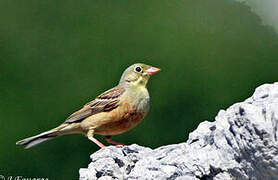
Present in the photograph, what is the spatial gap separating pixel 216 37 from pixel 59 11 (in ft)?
8.08

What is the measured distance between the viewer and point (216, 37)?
6.78 meters

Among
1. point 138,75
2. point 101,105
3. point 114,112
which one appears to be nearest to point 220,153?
point 114,112

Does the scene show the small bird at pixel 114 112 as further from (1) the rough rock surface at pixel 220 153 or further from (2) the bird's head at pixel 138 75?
(1) the rough rock surface at pixel 220 153

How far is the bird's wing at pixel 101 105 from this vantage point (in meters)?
5.89

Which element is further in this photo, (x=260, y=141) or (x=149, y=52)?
(x=149, y=52)

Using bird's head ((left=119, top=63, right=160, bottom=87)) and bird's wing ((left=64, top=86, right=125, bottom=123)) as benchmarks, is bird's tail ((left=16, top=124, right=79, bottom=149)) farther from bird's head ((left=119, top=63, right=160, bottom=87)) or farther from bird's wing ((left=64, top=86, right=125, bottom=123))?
bird's head ((left=119, top=63, right=160, bottom=87))

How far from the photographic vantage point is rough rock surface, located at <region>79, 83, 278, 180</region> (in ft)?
9.77

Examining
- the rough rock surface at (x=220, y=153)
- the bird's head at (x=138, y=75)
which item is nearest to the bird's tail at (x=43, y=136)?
the bird's head at (x=138, y=75)

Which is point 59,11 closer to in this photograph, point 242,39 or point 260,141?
point 242,39

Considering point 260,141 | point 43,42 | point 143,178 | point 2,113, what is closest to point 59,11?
point 43,42

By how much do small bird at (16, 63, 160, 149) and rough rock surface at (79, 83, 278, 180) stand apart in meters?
1.42

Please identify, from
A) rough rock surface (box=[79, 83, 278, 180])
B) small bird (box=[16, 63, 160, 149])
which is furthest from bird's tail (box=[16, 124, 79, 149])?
rough rock surface (box=[79, 83, 278, 180])

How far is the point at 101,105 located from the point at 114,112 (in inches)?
11.3

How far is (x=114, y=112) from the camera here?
18.9 feet
